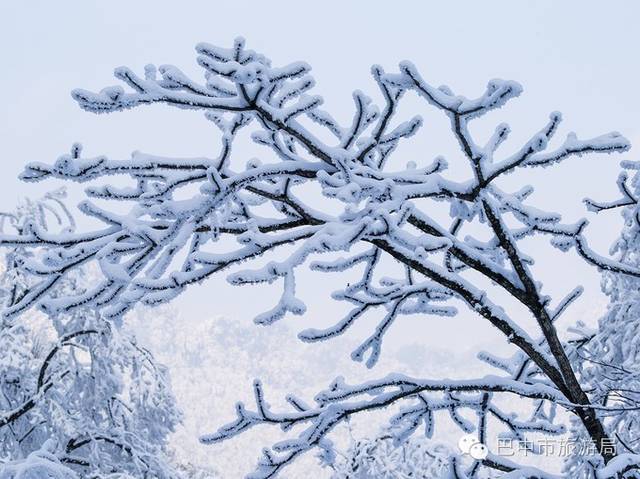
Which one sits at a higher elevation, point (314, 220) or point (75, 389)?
point (314, 220)

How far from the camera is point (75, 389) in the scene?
898cm

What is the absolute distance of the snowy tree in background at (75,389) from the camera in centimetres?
855

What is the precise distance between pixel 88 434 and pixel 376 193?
7406mm

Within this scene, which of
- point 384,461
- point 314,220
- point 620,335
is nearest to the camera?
point 314,220

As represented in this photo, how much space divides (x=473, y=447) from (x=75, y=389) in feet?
23.5

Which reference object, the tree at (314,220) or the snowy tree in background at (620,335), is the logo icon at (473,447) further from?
the snowy tree in background at (620,335)

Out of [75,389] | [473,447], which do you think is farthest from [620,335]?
[75,389]

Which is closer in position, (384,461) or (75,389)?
(75,389)

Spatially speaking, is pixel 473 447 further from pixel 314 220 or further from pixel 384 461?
pixel 384 461

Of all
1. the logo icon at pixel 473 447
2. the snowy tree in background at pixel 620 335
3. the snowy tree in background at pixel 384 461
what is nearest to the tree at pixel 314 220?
the logo icon at pixel 473 447

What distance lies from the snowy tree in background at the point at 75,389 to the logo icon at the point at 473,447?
611 centimetres

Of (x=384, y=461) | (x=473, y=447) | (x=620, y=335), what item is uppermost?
(x=620, y=335)

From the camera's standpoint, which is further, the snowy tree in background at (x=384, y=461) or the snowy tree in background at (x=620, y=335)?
the snowy tree in background at (x=384, y=461)

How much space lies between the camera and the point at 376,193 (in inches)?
95.7
